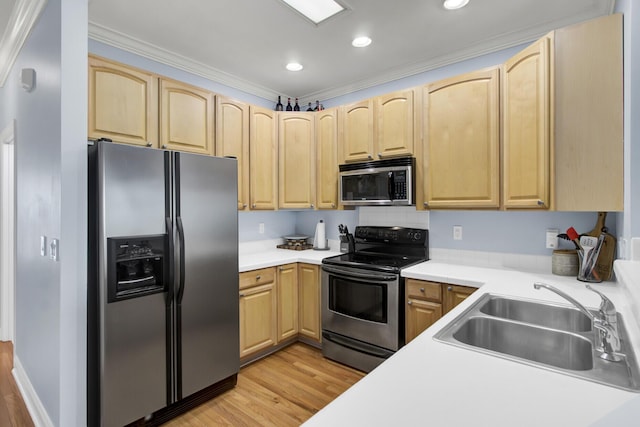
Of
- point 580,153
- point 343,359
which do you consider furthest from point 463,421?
point 343,359

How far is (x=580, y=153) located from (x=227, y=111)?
2561 millimetres

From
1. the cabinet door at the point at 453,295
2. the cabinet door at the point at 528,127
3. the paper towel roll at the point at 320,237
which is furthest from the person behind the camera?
the paper towel roll at the point at 320,237

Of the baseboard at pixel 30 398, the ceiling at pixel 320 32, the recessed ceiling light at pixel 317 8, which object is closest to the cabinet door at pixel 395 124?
the ceiling at pixel 320 32

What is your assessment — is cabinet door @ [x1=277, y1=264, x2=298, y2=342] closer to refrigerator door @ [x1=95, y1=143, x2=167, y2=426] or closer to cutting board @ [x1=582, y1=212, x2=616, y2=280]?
refrigerator door @ [x1=95, y1=143, x2=167, y2=426]

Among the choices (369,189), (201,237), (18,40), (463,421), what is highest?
(18,40)

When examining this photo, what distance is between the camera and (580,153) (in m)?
1.90

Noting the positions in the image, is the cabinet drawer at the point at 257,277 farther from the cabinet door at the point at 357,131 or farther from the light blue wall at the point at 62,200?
the cabinet door at the point at 357,131

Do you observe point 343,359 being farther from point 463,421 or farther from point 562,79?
point 562,79

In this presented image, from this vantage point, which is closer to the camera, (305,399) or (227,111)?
(305,399)

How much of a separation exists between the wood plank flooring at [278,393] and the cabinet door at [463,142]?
1605 mm

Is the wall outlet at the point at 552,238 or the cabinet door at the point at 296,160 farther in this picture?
the cabinet door at the point at 296,160

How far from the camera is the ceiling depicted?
7.10 ft

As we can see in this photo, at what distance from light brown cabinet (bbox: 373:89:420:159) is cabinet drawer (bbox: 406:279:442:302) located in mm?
1045

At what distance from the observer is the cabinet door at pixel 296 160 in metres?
3.38
